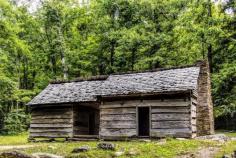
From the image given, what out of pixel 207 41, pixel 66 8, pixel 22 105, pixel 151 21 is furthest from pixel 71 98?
pixel 22 105

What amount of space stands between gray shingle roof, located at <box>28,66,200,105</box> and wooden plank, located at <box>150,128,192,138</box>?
221 cm

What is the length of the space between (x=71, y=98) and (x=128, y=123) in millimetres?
4671

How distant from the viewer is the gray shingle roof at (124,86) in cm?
1981

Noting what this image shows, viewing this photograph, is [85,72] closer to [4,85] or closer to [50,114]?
[4,85]


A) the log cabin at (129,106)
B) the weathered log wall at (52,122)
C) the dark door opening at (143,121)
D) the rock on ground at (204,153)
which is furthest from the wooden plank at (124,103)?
the rock on ground at (204,153)

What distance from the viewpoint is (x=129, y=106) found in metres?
20.5

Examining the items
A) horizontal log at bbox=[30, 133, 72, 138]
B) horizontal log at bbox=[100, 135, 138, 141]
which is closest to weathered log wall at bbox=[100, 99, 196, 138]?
horizontal log at bbox=[100, 135, 138, 141]

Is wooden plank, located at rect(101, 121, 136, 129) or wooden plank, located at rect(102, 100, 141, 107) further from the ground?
wooden plank, located at rect(102, 100, 141, 107)

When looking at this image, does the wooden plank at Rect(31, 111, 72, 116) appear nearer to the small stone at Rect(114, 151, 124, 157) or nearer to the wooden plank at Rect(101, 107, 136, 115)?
the wooden plank at Rect(101, 107, 136, 115)

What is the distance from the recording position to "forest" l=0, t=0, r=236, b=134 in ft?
97.8

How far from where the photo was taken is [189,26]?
32.1 metres

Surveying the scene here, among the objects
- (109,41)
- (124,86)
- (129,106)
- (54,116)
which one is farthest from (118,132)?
(109,41)

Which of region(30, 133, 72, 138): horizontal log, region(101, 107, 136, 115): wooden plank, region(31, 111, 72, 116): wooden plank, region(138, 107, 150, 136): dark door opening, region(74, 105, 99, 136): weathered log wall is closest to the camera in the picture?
region(101, 107, 136, 115): wooden plank

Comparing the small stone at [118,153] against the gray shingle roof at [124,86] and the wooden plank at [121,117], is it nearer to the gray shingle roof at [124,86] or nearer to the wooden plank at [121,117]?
the gray shingle roof at [124,86]
